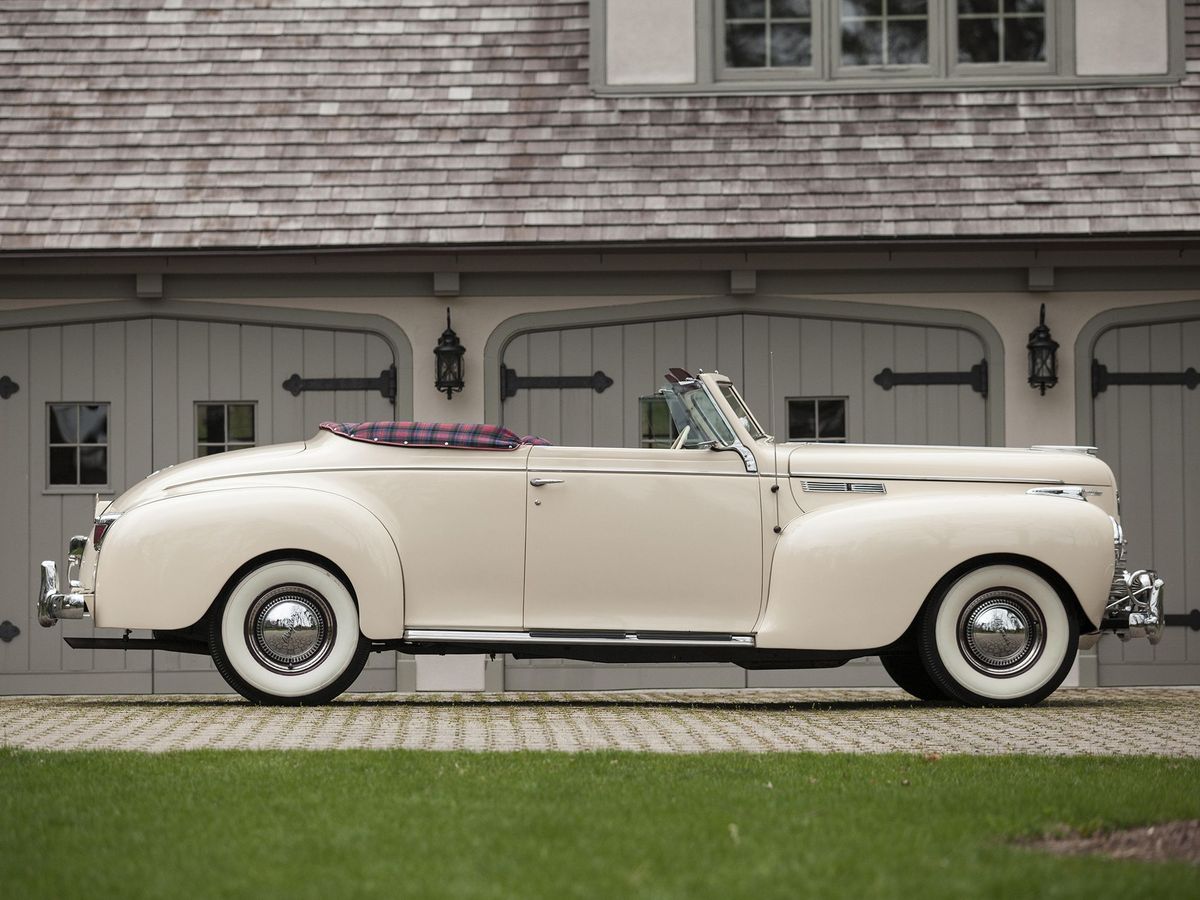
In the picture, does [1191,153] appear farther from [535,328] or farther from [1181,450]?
[535,328]

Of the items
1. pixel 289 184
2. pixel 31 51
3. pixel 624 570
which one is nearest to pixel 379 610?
pixel 624 570

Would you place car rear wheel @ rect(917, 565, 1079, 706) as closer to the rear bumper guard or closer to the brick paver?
the brick paver

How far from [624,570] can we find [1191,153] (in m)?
5.59

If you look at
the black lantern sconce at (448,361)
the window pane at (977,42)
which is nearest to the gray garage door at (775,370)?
the black lantern sconce at (448,361)

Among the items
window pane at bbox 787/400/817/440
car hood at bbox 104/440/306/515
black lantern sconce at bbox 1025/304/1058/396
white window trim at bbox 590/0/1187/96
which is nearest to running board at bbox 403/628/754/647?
car hood at bbox 104/440/306/515

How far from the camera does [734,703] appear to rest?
30.0ft

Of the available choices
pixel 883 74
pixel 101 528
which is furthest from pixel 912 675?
pixel 883 74

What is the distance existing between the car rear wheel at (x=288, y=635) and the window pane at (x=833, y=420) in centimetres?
437

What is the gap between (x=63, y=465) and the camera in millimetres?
11477

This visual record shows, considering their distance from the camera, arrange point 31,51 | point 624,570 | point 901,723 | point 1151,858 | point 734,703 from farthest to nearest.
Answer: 1. point 31,51
2. point 734,703
3. point 624,570
4. point 901,723
5. point 1151,858

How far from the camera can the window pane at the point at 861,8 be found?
39.5ft

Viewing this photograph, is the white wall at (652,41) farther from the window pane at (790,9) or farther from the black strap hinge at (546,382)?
the black strap hinge at (546,382)

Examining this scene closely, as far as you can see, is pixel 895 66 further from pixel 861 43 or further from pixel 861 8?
pixel 861 8

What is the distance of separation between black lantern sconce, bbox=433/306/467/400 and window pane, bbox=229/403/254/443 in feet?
4.31
